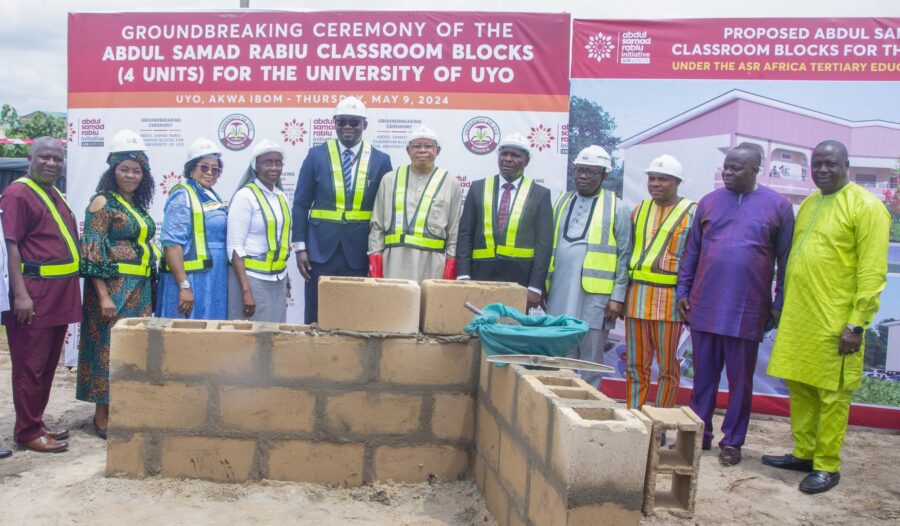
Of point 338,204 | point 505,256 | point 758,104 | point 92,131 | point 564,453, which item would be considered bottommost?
point 564,453

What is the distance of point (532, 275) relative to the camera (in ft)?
17.1

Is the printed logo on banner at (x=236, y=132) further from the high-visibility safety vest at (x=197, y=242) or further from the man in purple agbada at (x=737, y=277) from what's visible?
the man in purple agbada at (x=737, y=277)

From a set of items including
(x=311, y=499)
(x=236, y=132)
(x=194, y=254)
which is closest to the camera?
(x=311, y=499)

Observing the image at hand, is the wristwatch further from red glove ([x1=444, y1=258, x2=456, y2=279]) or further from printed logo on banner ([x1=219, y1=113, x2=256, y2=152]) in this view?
printed logo on banner ([x1=219, y1=113, x2=256, y2=152])

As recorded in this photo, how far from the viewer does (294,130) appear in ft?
21.1

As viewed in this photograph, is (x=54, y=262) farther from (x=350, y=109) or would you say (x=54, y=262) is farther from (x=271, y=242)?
(x=350, y=109)

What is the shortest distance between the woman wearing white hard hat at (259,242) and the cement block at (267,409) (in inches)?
48.7

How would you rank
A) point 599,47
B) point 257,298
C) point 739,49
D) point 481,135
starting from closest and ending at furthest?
1. point 257,298
2. point 739,49
3. point 599,47
4. point 481,135

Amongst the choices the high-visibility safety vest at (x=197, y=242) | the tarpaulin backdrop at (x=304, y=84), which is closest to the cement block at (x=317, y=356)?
the high-visibility safety vest at (x=197, y=242)

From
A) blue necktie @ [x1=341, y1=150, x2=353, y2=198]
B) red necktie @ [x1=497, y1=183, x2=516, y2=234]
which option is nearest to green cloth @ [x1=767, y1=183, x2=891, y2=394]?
red necktie @ [x1=497, y1=183, x2=516, y2=234]

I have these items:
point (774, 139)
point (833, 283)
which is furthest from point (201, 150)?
point (774, 139)

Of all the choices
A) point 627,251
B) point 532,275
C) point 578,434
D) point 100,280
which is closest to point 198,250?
point 100,280

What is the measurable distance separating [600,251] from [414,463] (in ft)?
6.57

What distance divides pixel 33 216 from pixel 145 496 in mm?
1781
